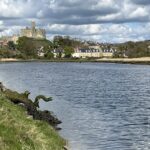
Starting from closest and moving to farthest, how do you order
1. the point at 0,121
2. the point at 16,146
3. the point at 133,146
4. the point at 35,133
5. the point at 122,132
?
the point at 16,146, the point at 0,121, the point at 35,133, the point at 133,146, the point at 122,132

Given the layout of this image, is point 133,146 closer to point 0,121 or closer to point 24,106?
point 24,106

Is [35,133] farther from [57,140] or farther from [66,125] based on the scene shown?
[66,125]

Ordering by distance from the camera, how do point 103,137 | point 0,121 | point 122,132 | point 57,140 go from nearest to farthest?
point 0,121, point 57,140, point 103,137, point 122,132

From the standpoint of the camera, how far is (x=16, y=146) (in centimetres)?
1281

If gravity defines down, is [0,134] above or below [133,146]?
above

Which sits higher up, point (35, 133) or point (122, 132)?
point (35, 133)

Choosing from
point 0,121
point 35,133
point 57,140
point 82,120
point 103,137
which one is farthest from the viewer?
point 82,120

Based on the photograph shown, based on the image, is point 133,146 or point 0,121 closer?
point 0,121

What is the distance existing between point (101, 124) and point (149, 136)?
5258 mm

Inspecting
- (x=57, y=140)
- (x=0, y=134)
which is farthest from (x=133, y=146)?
(x=0, y=134)

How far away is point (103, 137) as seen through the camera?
26.2 meters

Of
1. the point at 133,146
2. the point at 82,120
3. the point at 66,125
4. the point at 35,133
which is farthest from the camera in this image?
the point at 82,120

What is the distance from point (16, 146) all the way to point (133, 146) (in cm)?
1221

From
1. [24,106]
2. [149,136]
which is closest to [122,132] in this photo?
[149,136]
